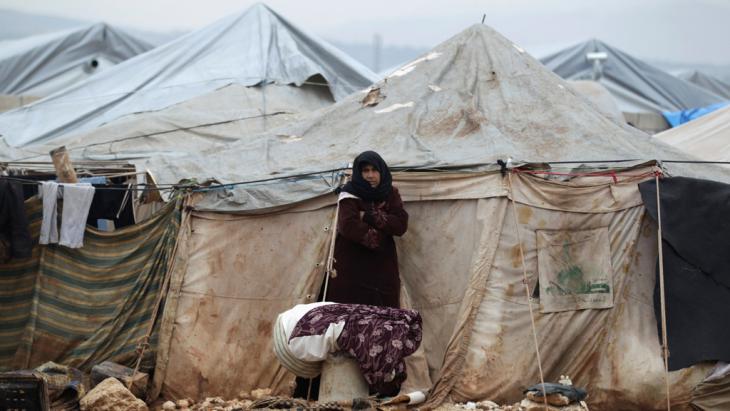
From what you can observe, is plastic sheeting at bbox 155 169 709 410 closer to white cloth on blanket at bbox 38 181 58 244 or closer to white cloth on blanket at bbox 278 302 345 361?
white cloth on blanket at bbox 38 181 58 244

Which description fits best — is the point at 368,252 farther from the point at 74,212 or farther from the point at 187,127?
the point at 187,127

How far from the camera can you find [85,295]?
787 cm

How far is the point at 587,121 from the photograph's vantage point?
789 centimetres

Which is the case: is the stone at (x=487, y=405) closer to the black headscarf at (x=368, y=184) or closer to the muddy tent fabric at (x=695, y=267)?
the muddy tent fabric at (x=695, y=267)

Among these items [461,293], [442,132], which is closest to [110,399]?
[461,293]

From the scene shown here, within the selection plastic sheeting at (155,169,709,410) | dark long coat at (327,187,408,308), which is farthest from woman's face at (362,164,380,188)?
plastic sheeting at (155,169,709,410)

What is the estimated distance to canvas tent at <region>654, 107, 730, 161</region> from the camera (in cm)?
970

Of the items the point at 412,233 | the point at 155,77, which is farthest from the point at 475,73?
the point at 155,77

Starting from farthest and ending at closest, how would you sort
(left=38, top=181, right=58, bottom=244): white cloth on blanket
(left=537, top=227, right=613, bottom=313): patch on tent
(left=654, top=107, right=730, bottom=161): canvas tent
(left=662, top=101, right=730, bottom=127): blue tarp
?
(left=662, top=101, right=730, bottom=127): blue tarp → (left=654, top=107, right=730, bottom=161): canvas tent → (left=38, top=181, right=58, bottom=244): white cloth on blanket → (left=537, top=227, right=613, bottom=313): patch on tent

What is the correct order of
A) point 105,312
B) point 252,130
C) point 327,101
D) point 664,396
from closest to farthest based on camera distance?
point 664,396
point 105,312
point 252,130
point 327,101

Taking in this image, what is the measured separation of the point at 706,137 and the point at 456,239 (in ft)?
13.4

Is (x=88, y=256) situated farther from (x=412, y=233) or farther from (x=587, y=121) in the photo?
(x=587, y=121)

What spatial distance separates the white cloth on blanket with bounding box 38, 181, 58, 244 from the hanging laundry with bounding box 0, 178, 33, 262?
14 cm

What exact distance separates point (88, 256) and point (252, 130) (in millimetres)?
2898
